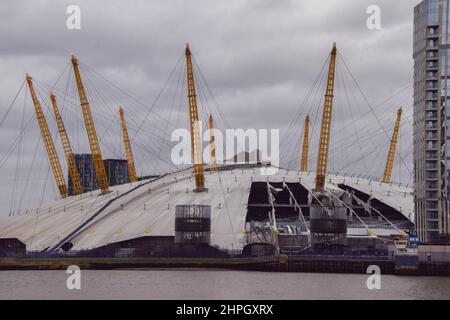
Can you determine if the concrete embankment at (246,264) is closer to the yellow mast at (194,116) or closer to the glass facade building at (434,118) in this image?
the glass facade building at (434,118)

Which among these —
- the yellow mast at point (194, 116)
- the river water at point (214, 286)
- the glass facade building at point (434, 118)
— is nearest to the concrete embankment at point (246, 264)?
the river water at point (214, 286)

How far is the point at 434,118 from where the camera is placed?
509 feet

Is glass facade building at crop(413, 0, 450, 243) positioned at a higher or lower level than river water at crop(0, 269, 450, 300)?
higher

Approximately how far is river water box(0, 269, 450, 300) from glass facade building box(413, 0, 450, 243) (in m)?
17.0

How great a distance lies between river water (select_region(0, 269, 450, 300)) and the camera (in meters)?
109

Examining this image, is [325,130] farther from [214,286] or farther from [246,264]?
[214,286]

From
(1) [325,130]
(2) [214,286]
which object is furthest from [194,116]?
(2) [214,286]

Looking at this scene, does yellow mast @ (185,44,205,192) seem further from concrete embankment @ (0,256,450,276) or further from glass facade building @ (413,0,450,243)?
glass facade building @ (413,0,450,243)

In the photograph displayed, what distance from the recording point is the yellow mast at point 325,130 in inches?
7219

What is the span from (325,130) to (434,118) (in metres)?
37.3

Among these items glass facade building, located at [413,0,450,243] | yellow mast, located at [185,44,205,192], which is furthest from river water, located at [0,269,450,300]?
yellow mast, located at [185,44,205,192]
